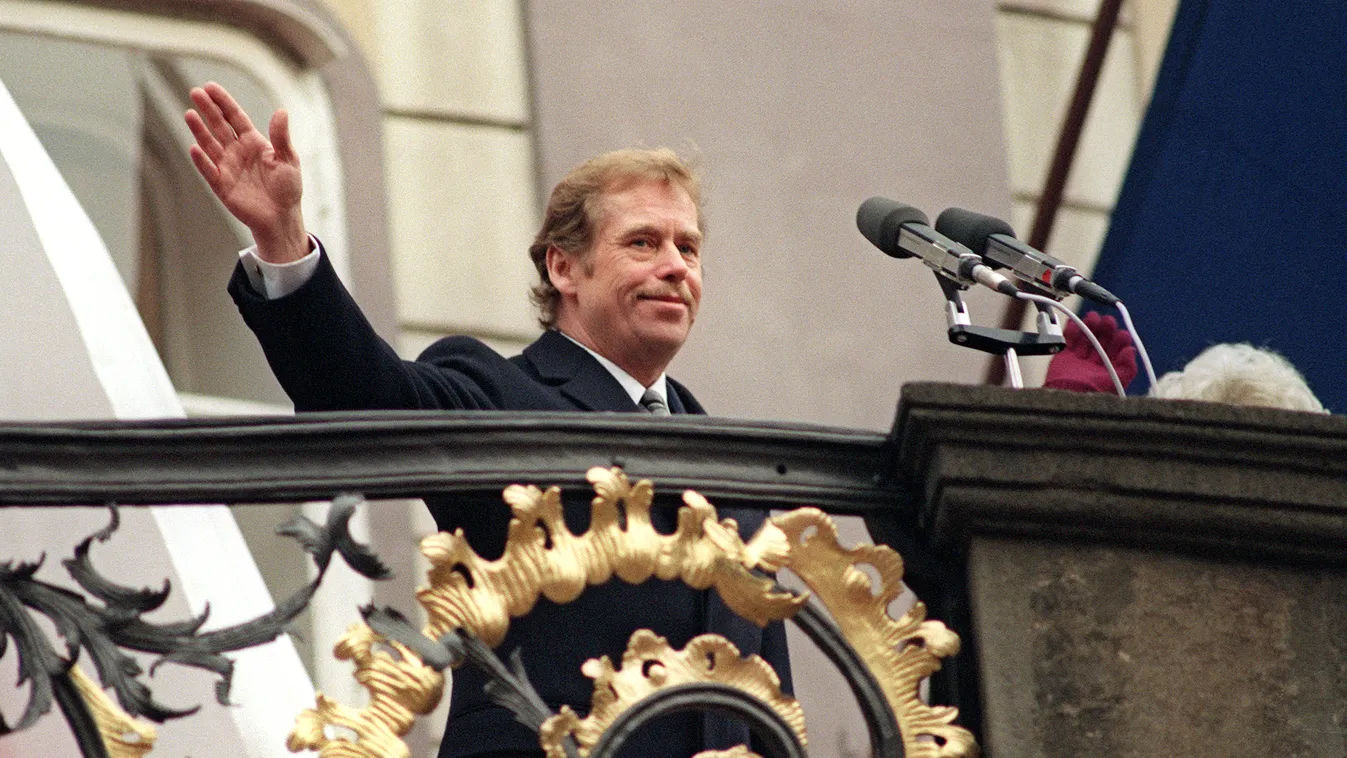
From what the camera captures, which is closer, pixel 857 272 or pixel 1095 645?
pixel 1095 645

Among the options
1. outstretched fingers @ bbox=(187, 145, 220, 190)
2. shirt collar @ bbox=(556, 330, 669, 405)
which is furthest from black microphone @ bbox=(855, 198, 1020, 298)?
outstretched fingers @ bbox=(187, 145, 220, 190)

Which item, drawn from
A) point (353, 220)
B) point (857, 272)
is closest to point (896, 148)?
point (857, 272)

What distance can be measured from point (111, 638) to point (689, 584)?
31.4 inches

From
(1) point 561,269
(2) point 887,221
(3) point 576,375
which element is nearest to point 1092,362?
(2) point 887,221

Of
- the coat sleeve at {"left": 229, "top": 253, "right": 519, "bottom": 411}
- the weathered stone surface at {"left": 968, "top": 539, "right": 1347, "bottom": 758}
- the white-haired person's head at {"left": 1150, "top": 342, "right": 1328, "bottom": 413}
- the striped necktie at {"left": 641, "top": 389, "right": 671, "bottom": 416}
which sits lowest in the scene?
the weathered stone surface at {"left": 968, "top": 539, "right": 1347, "bottom": 758}

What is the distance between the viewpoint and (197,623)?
3.88 meters

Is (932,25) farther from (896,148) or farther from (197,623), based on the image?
(197,623)

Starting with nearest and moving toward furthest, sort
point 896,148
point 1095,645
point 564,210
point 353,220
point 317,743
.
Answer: point 317,743 → point 1095,645 → point 564,210 → point 353,220 → point 896,148

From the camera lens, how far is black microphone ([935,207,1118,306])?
14.9 feet

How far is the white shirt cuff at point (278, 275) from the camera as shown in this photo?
4.32 meters

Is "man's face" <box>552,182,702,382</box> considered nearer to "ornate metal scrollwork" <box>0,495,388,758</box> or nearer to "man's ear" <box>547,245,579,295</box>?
"man's ear" <box>547,245,579,295</box>

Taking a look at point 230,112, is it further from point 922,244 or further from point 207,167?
point 922,244

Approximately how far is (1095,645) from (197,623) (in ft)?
4.13

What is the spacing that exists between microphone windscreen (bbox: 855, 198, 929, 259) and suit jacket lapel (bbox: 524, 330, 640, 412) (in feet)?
1.57
